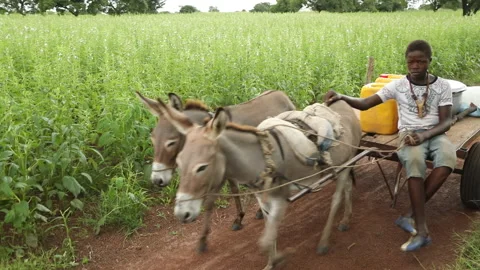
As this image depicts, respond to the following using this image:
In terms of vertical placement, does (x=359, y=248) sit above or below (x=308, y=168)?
below

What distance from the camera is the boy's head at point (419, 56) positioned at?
3930 mm

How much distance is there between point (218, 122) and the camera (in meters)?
2.73

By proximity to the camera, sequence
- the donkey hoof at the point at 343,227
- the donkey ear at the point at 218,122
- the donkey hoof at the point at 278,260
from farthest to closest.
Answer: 1. the donkey hoof at the point at 343,227
2. the donkey hoof at the point at 278,260
3. the donkey ear at the point at 218,122

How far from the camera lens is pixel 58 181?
4418mm

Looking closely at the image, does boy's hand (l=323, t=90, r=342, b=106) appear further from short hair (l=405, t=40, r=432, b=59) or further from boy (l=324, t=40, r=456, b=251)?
short hair (l=405, t=40, r=432, b=59)

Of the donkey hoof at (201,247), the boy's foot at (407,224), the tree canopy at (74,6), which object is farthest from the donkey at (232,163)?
the tree canopy at (74,6)

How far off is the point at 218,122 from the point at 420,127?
7.74 ft

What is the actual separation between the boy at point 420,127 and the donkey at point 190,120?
638 mm

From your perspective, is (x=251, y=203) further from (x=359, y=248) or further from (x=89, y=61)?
(x=89, y=61)

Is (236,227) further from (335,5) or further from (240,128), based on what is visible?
(335,5)

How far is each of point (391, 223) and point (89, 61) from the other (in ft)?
16.5

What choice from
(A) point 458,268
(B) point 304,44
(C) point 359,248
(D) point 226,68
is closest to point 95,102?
(D) point 226,68

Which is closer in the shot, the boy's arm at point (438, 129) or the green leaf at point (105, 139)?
the boy's arm at point (438, 129)

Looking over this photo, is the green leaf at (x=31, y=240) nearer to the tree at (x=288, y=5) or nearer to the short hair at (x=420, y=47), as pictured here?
the short hair at (x=420, y=47)
